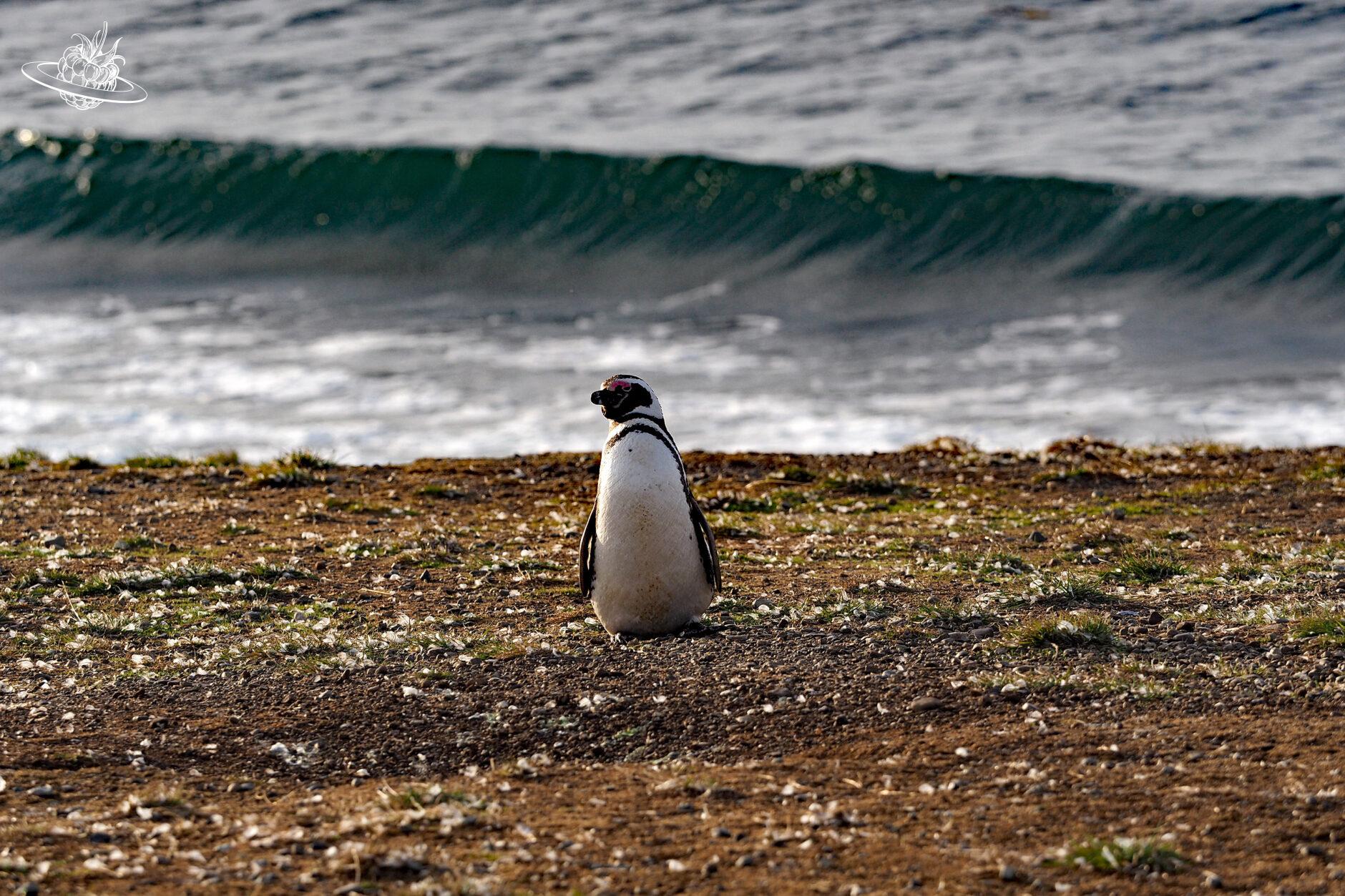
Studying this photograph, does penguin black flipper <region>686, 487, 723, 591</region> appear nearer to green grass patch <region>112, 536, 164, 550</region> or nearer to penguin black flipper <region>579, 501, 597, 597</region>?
penguin black flipper <region>579, 501, 597, 597</region>

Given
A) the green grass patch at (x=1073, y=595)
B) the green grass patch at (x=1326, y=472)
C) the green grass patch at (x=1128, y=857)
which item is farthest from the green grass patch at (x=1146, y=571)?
the green grass patch at (x=1128, y=857)

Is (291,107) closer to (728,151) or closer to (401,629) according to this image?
(728,151)

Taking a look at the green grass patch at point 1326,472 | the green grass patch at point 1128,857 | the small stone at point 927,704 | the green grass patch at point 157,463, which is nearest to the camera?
the green grass patch at point 1128,857

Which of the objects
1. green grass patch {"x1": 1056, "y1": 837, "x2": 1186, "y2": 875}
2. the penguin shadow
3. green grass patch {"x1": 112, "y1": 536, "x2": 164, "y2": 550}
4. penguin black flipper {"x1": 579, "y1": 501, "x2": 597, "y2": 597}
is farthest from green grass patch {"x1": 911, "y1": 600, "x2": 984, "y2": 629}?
green grass patch {"x1": 112, "y1": 536, "x2": 164, "y2": 550}

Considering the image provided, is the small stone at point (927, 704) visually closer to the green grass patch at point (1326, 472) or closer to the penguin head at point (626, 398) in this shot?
the penguin head at point (626, 398)

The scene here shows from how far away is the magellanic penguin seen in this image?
9.64m

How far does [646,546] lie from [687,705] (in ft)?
5.71

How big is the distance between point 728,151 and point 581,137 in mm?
3817

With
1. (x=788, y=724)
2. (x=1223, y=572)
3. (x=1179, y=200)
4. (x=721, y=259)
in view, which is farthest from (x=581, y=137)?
(x=788, y=724)

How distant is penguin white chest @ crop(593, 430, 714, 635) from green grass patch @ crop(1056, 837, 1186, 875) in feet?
13.3

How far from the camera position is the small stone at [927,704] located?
310 inches

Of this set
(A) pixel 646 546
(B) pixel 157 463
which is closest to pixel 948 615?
(A) pixel 646 546

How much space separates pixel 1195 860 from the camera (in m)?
5.93

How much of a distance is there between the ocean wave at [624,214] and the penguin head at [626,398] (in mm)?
20620
